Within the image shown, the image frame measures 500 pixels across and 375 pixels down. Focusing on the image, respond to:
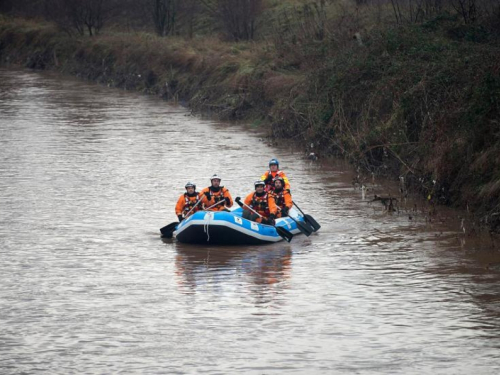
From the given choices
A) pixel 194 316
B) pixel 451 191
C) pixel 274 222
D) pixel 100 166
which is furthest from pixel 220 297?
pixel 100 166

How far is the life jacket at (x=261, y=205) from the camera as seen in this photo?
21.8 m

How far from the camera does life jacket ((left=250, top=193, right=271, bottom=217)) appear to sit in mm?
21797

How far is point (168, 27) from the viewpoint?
183ft

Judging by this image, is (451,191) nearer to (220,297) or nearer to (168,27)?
(220,297)

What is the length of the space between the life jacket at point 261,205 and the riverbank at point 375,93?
12.7 feet

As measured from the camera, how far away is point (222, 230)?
20.1 meters

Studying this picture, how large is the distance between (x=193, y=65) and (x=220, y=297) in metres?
30.6

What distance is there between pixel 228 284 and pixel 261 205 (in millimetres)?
4501

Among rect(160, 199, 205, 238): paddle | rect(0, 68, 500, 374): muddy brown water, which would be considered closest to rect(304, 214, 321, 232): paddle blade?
rect(0, 68, 500, 374): muddy brown water

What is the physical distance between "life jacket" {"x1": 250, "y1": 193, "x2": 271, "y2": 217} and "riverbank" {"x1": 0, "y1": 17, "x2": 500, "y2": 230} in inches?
153

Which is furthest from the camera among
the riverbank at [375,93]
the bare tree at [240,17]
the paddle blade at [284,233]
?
the bare tree at [240,17]

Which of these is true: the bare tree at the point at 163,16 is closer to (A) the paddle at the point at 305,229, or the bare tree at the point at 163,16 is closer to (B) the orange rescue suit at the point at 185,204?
(B) the orange rescue suit at the point at 185,204

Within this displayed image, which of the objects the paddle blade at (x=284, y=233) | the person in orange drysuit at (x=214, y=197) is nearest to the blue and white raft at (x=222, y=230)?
the paddle blade at (x=284, y=233)

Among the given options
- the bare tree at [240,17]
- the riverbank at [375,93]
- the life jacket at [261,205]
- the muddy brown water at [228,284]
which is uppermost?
the bare tree at [240,17]
